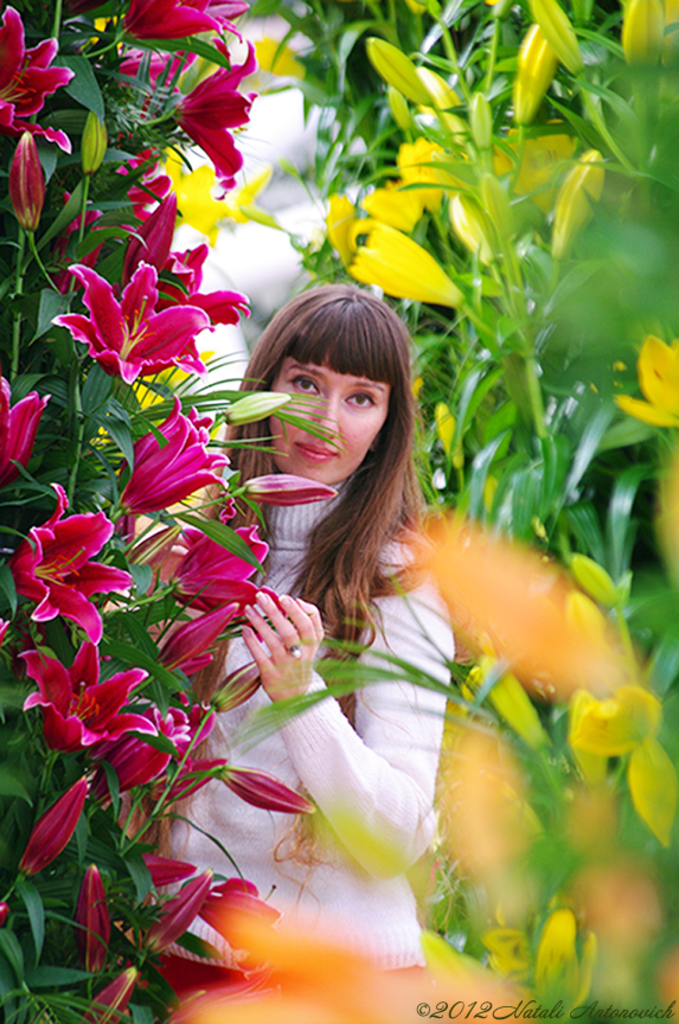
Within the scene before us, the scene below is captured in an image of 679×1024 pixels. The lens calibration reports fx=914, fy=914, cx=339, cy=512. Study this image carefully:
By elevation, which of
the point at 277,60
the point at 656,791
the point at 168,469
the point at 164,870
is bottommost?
the point at 164,870

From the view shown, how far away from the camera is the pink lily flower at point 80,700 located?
0.42 metres

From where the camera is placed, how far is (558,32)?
35 centimetres

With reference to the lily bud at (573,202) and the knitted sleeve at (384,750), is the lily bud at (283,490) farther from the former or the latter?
the lily bud at (573,202)

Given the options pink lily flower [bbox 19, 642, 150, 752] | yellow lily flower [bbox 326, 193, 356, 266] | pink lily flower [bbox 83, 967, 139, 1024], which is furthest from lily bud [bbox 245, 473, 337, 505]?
yellow lily flower [bbox 326, 193, 356, 266]

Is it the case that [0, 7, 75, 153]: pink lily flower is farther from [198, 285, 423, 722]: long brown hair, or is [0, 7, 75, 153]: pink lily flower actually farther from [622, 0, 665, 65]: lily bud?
[198, 285, 423, 722]: long brown hair

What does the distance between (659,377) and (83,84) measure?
386 millimetres

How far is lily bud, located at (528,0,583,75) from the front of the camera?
330 millimetres

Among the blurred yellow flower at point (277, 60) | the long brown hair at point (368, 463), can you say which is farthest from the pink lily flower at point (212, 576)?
the blurred yellow flower at point (277, 60)

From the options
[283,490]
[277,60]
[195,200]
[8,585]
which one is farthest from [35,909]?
[277,60]

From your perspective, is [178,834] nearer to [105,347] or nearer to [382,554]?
[382,554]

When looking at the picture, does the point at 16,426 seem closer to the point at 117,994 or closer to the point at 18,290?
the point at 18,290

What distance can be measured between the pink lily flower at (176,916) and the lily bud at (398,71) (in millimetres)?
454

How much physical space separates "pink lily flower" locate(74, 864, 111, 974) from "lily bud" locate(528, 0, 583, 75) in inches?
15.9

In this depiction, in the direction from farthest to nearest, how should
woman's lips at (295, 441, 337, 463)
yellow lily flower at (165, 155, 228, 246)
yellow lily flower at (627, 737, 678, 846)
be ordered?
woman's lips at (295, 441, 337, 463) → yellow lily flower at (165, 155, 228, 246) → yellow lily flower at (627, 737, 678, 846)
